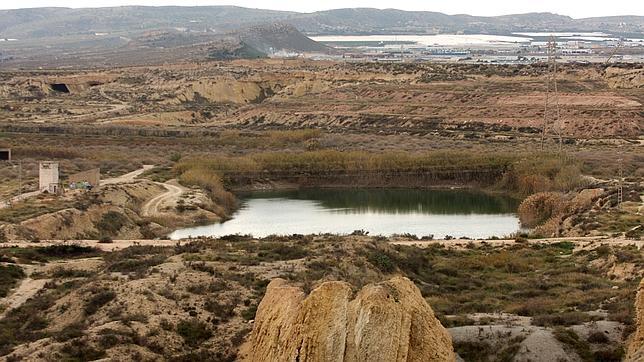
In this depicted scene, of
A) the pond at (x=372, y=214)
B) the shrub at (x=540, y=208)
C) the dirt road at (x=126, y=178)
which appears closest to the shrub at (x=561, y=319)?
the pond at (x=372, y=214)

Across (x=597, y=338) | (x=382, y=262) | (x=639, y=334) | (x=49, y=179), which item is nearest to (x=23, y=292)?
(x=382, y=262)

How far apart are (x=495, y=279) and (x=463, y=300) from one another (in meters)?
4.86

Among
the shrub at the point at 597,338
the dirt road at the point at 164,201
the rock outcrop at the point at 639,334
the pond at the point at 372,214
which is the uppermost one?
the rock outcrop at the point at 639,334

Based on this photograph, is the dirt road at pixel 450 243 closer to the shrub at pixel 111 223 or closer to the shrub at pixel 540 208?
the shrub at pixel 111 223

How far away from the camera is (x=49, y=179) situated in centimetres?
5778

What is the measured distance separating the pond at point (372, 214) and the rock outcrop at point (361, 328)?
31.3 metres

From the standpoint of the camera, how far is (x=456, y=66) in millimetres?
145625

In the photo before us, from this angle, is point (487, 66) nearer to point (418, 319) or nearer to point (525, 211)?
point (525, 211)

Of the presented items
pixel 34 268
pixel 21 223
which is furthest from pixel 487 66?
pixel 34 268

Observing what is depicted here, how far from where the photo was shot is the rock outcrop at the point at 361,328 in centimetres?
1852

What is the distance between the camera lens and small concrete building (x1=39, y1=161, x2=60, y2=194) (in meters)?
57.6

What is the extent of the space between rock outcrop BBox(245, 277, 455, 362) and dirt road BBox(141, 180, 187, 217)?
129ft

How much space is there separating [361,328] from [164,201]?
44101 millimetres

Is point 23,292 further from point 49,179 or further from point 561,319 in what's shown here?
point 49,179
